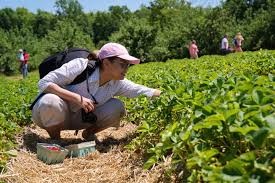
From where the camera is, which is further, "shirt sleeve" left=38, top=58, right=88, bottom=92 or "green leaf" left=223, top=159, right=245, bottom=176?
"shirt sleeve" left=38, top=58, right=88, bottom=92

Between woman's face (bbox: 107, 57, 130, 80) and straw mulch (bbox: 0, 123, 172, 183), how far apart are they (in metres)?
0.70

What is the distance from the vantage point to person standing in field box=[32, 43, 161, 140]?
4.04m

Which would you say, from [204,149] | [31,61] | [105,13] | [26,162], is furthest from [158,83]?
[105,13]

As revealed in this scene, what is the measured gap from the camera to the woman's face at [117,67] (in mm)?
4051

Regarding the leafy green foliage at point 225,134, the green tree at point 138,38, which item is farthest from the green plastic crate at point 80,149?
the green tree at point 138,38

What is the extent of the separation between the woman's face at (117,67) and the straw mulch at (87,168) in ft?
2.30

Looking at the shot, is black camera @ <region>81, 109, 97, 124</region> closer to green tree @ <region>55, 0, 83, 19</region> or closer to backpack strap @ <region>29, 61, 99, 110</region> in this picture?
backpack strap @ <region>29, 61, 99, 110</region>

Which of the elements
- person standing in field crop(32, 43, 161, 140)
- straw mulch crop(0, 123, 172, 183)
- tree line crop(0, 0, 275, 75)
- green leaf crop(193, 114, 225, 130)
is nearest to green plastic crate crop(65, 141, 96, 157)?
straw mulch crop(0, 123, 172, 183)

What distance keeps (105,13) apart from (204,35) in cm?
5479

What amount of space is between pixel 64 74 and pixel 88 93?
360 millimetres

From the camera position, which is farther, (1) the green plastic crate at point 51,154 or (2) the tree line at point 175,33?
(2) the tree line at point 175,33

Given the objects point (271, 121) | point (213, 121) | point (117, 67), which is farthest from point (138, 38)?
point (271, 121)

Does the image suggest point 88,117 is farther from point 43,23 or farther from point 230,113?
point 43,23

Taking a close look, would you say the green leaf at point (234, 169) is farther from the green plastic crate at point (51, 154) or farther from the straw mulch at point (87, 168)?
the green plastic crate at point (51, 154)
